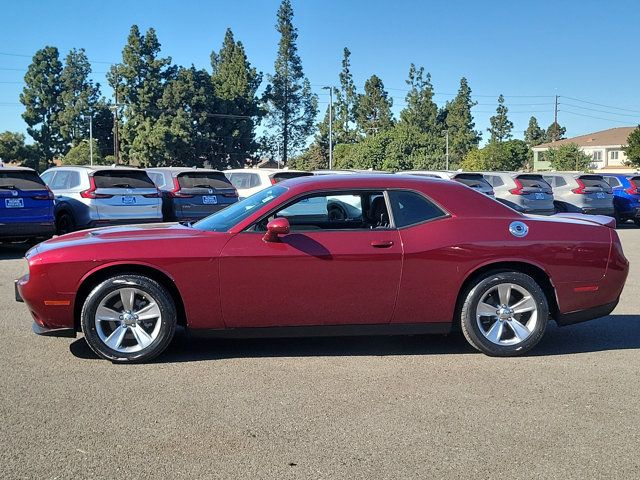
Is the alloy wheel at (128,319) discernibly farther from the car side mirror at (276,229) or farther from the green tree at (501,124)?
the green tree at (501,124)

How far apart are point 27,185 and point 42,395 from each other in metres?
8.00

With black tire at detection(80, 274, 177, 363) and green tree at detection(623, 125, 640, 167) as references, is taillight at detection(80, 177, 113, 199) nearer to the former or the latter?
black tire at detection(80, 274, 177, 363)

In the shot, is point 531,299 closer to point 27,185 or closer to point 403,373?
point 403,373

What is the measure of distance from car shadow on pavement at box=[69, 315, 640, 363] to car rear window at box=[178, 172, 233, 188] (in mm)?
8815

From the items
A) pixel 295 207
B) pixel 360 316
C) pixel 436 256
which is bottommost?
pixel 360 316

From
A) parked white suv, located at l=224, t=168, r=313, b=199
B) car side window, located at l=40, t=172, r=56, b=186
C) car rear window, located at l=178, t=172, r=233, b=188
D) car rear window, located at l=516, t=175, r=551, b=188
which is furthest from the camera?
car rear window, located at l=516, t=175, r=551, b=188

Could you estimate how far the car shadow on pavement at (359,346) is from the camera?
5.76 meters

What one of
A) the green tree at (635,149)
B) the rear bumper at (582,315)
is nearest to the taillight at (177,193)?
the rear bumper at (582,315)

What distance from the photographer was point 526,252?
5.65m

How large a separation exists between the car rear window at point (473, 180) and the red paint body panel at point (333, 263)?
12603mm

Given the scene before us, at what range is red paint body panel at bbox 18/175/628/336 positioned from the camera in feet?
17.4

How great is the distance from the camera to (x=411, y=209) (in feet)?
18.8

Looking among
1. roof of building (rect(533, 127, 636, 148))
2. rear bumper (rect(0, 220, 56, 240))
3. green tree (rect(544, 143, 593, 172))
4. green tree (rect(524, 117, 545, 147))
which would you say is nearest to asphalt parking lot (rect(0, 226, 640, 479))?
rear bumper (rect(0, 220, 56, 240))

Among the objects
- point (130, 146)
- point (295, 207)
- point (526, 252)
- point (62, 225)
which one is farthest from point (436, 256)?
point (130, 146)
